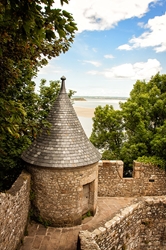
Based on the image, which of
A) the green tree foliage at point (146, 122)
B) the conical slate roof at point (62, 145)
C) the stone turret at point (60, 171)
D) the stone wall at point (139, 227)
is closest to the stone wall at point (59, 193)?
the stone turret at point (60, 171)

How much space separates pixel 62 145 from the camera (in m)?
7.67

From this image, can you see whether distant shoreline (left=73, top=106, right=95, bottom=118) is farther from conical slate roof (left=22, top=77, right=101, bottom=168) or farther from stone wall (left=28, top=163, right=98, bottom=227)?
stone wall (left=28, top=163, right=98, bottom=227)

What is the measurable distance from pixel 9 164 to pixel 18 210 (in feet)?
8.94

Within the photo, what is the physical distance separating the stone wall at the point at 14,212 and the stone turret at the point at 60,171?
23.8 inches

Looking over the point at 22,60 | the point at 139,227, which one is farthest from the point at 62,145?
the point at 139,227

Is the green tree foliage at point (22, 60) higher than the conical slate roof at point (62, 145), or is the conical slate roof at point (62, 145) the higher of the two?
the green tree foliage at point (22, 60)

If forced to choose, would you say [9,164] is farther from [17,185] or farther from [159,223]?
[159,223]

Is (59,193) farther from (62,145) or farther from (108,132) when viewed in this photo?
(108,132)

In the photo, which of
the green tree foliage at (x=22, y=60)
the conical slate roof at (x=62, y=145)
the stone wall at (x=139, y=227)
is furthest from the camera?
the stone wall at (x=139, y=227)

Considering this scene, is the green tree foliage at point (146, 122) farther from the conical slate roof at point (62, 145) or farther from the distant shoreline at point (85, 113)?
the distant shoreline at point (85, 113)

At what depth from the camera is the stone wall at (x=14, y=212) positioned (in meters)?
5.23

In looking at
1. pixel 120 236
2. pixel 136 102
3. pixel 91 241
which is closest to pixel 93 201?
pixel 120 236

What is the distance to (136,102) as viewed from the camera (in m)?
12.7

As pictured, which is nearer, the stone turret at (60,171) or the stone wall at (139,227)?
the stone turret at (60,171)
